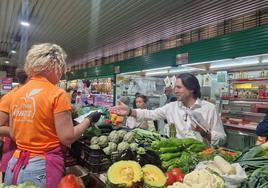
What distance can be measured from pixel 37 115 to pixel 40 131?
0.40 feet

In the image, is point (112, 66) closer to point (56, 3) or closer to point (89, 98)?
point (89, 98)

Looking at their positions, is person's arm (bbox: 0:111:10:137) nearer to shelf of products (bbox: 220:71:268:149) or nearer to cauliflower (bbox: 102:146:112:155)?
cauliflower (bbox: 102:146:112:155)

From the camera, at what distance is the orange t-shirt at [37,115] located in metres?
1.79

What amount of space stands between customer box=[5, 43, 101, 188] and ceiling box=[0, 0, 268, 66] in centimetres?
315

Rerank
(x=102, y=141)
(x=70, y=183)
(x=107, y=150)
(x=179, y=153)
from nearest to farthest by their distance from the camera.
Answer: (x=70, y=183) → (x=179, y=153) → (x=107, y=150) → (x=102, y=141)

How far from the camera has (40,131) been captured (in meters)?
1.82

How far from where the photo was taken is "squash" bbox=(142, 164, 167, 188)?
144 centimetres

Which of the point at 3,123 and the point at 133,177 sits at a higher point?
the point at 3,123

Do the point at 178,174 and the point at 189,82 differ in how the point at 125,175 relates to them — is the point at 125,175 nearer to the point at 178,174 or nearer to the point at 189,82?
the point at 178,174

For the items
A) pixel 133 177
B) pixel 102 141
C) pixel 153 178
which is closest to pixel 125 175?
pixel 133 177

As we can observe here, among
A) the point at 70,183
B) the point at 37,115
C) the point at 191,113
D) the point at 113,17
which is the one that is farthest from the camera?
the point at 113,17

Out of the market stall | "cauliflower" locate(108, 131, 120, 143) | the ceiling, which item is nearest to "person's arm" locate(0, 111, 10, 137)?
the market stall

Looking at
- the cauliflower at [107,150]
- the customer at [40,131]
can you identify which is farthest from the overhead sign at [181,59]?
the customer at [40,131]

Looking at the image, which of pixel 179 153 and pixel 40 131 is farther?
pixel 179 153
